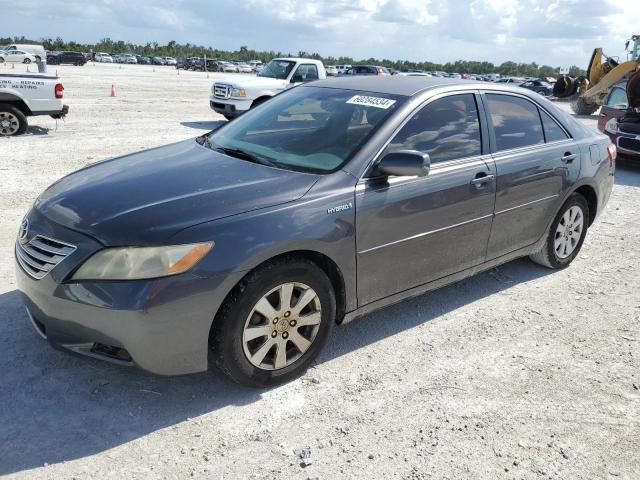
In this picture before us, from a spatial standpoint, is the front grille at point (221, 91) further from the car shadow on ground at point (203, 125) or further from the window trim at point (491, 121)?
the window trim at point (491, 121)

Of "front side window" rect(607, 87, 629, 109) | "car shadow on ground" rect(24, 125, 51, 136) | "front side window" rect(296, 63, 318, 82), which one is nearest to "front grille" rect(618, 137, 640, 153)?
"front side window" rect(607, 87, 629, 109)

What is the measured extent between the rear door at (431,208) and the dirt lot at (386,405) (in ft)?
1.67

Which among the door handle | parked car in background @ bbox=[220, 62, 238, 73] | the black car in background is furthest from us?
parked car in background @ bbox=[220, 62, 238, 73]

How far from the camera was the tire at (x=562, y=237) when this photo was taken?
16.5ft

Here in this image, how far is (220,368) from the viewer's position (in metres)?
3.07

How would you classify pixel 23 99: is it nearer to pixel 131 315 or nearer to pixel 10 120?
pixel 10 120

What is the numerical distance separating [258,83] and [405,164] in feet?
41.1

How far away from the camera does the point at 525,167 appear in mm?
4438

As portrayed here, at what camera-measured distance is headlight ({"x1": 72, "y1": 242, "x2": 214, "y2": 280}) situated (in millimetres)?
2756

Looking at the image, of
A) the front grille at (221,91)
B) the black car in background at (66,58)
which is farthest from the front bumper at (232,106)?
the black car in background at (66,58)

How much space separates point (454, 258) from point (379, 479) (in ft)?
6.14

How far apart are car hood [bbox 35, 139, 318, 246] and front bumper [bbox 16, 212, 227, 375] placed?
0.16 metres

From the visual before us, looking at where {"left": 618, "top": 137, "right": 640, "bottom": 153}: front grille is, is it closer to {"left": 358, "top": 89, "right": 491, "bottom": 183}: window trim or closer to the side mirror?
{"left": 358, "top": 89, "right": 491, "bottom": 183}: window trim

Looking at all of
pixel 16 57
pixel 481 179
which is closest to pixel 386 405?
pixel 481 179
